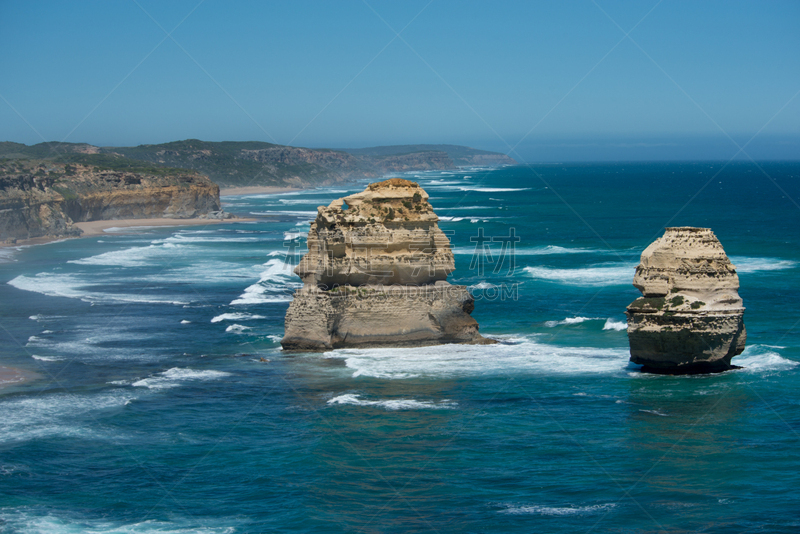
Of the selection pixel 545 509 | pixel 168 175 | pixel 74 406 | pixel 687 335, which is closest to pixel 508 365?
pixel 687 335

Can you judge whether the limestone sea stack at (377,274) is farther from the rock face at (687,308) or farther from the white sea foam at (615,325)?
the white sea foam at (615,325)

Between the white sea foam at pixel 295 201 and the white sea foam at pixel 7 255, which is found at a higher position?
the white sea foam at pixel 295 201

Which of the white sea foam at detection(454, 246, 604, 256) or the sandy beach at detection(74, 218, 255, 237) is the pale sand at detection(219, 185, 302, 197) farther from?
the white sea foam at detection(454, 246, 604, 256)

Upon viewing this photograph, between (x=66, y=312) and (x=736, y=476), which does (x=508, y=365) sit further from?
(x=66, y=312)

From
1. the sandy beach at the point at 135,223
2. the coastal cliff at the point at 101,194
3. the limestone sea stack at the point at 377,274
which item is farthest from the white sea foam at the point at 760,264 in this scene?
the sandy beach at the point at 135,223

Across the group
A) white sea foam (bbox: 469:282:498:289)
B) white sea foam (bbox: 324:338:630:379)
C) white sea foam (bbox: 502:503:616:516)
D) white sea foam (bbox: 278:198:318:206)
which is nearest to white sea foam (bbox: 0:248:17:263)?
white sea foam (bbox: 469:282:498:289)

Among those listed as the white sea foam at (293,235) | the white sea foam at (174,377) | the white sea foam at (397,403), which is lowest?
the white sea foam at (174,377)
